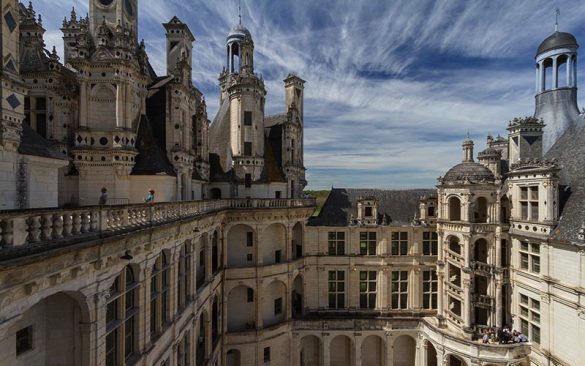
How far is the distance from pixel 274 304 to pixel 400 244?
12611 millimetres

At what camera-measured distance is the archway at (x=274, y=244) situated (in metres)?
24.4

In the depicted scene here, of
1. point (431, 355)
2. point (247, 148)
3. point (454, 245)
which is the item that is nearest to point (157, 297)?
point (247, 148)

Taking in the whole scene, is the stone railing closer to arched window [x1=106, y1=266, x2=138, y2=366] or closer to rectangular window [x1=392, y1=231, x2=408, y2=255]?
arched window [x1=106, y1=266, x2=138, y2=366]

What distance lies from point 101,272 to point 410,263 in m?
25.9

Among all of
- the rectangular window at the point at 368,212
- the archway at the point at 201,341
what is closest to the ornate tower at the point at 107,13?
the archway at the point at 201,341

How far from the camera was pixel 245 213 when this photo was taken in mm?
22312

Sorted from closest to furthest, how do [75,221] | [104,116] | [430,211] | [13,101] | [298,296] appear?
[75,221]
[13,101]
[104,116]
[430,211]
[298,296]

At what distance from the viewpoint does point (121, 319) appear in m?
8.76

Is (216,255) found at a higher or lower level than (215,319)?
higher

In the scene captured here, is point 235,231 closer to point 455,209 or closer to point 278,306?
point 278,306

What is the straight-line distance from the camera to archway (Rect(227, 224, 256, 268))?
930 inches

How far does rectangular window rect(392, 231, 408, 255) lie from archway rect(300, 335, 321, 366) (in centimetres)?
1101

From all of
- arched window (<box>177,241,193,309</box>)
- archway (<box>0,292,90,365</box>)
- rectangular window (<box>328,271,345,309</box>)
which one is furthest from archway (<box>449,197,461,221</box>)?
archway (<box>0,292,90,365</box>)

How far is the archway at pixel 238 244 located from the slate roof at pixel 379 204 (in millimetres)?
7026
